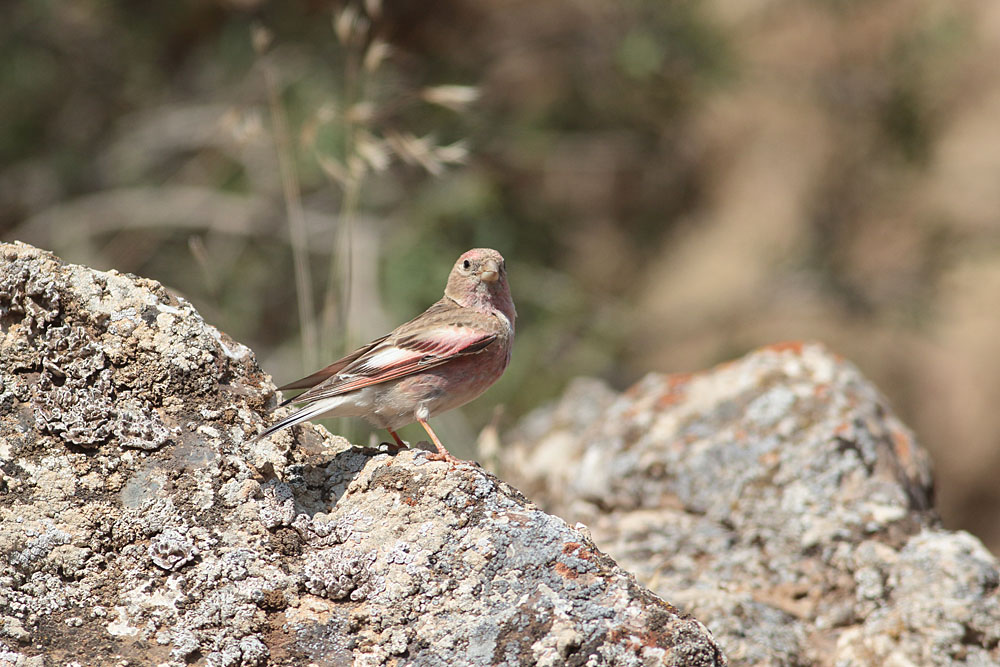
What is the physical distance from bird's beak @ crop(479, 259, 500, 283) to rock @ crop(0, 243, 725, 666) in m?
1.03

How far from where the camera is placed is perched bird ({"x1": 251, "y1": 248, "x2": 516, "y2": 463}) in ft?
10.8

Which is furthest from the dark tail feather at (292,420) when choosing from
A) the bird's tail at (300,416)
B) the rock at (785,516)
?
the rock at (785,516)

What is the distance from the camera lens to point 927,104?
389 inches

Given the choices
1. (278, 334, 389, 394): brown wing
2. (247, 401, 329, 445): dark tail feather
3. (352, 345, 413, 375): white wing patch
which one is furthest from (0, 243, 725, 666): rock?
(352, 345, 413, 375): white wing patch

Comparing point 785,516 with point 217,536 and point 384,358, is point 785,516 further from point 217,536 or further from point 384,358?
point 217,536

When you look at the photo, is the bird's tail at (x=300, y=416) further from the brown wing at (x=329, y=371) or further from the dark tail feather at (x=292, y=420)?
the brown wing at (x=329, y=371)

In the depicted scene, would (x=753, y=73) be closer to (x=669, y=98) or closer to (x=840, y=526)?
(x=669, y=98)

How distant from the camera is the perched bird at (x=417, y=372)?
329 centimetres

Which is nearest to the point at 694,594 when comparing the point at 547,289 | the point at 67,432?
the point at 67,432

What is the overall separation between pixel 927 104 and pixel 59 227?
26.7ft

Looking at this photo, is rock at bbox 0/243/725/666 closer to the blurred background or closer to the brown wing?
the brown wing

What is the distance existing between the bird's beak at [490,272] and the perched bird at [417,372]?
0.14 m

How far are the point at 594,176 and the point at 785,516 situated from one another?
25.0 ft

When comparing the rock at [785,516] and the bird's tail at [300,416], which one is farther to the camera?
the rock at [785,516]
